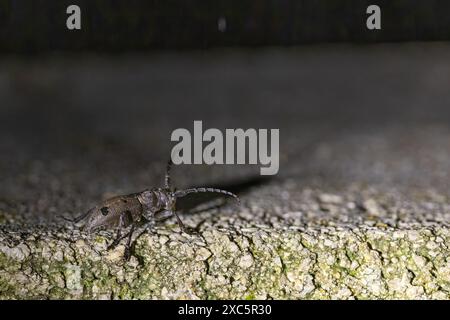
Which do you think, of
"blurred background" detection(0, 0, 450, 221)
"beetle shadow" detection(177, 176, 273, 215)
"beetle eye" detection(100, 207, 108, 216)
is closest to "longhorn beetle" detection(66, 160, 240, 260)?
"beetle eye" detection(100, 207, 108, 216)

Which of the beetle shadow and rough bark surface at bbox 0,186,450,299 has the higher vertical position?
the beetle shadow

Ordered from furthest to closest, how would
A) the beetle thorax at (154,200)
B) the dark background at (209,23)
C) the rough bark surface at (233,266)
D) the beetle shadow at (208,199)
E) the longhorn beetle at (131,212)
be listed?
the dark background at (209,23) → the beetle shadow at (208,199) → the beetle thorax at (154,200) → the longhorn beetle at (131,212) → the rough bark surface at (233,266)

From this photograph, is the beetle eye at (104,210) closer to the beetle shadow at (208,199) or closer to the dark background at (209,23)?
the beetle shadow at (208,199)

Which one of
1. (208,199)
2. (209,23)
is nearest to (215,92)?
(209,23)

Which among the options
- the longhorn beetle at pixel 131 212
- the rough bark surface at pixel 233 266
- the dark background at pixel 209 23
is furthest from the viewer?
the dark background at pixel 209 23

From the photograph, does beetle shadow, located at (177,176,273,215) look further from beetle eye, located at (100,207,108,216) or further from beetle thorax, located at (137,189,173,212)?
beetle eye, located at (100,207,108,216)

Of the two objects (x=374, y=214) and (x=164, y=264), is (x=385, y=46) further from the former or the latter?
(x=164, y=264)

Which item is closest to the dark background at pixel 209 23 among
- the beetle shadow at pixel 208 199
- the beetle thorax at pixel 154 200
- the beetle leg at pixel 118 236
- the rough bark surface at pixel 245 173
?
the rough bark surface at pixel 245 173
